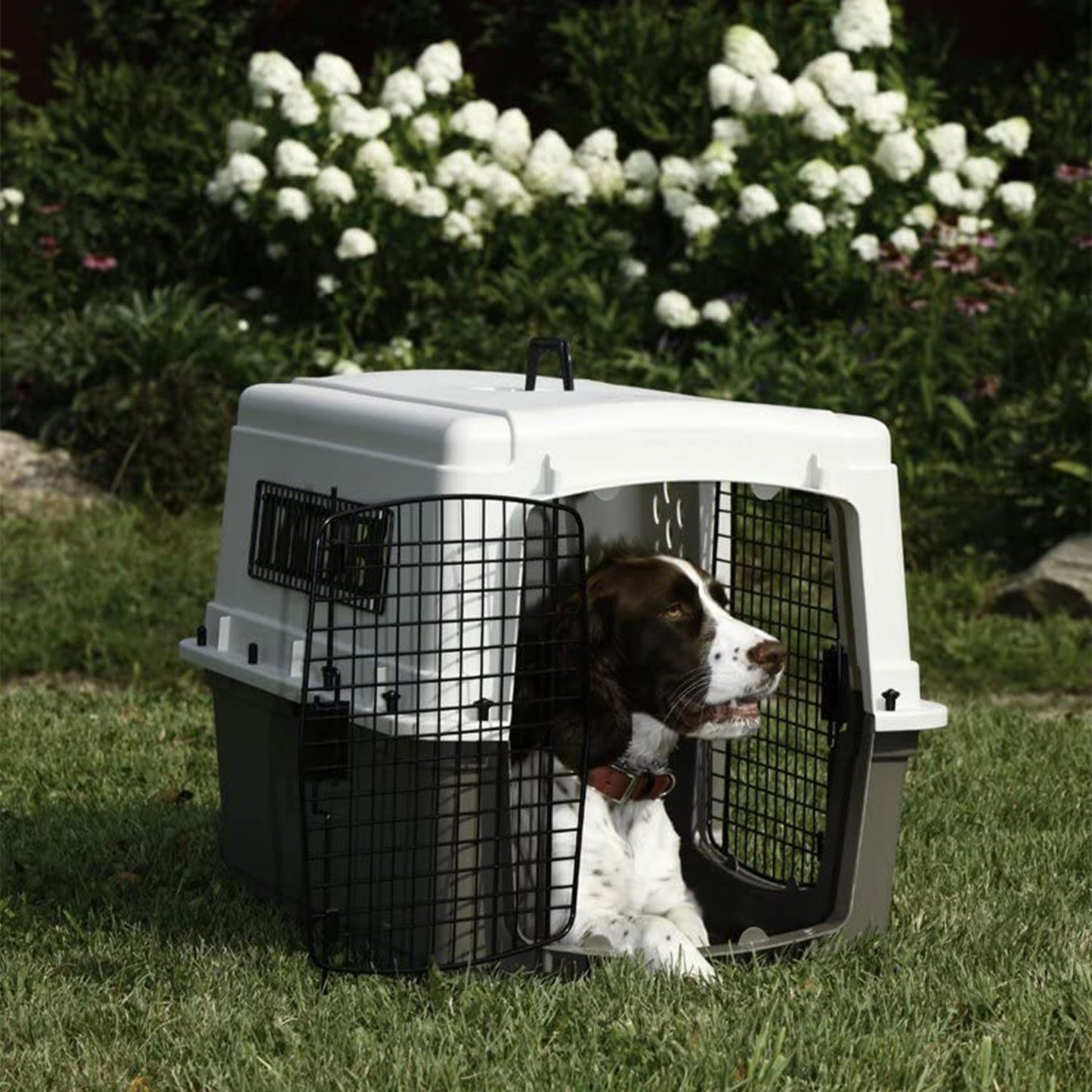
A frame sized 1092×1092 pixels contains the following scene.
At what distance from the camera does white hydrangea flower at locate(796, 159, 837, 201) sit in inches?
349

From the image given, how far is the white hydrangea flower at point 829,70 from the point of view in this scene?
9344mm

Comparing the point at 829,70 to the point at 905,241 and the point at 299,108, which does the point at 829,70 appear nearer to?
the point at 905,241

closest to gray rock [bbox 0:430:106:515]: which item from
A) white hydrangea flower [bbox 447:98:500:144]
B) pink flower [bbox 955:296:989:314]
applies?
white hydrangea flower [bbox 447:98:500:144]

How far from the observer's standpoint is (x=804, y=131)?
929cm

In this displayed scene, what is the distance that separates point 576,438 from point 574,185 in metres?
5.82

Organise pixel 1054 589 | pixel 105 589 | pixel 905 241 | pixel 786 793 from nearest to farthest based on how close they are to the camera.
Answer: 1. pixel 786 793
2. pixel 105 589
3. pixel 1054 589
4. pixel 905 241

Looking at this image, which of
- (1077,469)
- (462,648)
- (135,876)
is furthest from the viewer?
(1077,469)

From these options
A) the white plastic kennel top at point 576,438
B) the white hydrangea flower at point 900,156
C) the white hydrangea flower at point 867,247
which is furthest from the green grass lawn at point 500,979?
the white hydrangea flower at point 900,156

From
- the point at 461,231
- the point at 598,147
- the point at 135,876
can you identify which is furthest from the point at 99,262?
the point at 135,876

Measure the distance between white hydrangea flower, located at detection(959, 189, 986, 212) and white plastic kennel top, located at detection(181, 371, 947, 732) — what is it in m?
5.28

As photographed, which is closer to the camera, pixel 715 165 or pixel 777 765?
pixel 777 765

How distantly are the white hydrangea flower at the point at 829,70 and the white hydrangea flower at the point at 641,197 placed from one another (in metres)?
0.90

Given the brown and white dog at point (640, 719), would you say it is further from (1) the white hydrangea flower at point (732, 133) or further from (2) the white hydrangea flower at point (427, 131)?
(2) the white hydrangea flower at point (427, 131)

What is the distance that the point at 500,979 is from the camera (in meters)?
3.75
